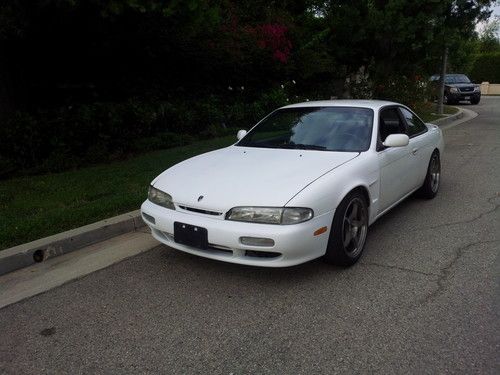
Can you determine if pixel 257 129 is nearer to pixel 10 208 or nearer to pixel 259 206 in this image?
pixel 259 206

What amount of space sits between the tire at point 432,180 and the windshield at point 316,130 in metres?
1.62

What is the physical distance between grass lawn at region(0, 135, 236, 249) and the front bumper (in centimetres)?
172

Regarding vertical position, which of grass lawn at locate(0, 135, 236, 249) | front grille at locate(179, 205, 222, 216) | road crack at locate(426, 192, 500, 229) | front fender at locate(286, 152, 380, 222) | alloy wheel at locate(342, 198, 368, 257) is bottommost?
road crack at locate(426, 192, 500, 229)

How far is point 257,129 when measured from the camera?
532 cm

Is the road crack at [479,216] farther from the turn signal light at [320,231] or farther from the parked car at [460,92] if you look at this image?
the parked car at [460,92]

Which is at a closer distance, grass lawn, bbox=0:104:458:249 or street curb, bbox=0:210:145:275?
street curb, bbox=0:210:145:275

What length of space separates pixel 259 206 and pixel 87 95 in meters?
7.58

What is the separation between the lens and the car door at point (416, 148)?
5266 millimetres

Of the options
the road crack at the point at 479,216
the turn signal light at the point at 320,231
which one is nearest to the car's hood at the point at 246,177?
the turn signal light at the point at 320,231

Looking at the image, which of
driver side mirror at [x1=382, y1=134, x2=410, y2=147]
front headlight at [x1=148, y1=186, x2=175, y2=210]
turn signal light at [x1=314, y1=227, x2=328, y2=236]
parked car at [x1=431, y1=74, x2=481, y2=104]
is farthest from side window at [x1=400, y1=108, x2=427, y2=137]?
parked car at [x1=431, y1=74, x2=481, y2=104]

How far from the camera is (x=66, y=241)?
174 inches

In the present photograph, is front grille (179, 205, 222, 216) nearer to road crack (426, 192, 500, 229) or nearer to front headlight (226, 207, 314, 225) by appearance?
front headlight (226, 207, 314, 225)

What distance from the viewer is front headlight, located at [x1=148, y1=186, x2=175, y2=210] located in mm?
3889

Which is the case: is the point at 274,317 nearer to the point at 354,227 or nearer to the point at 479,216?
the point at 354,227
